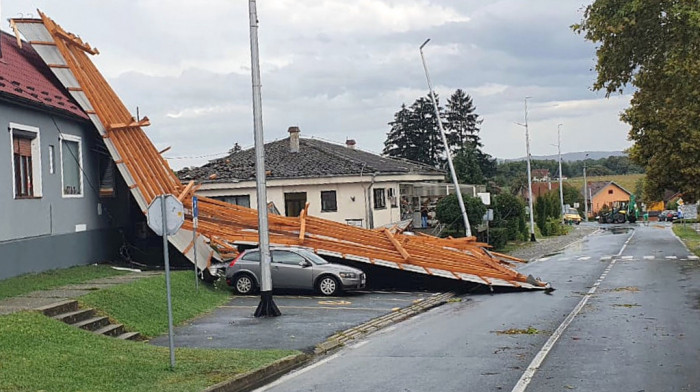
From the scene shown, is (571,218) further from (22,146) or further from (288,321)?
(288,321)

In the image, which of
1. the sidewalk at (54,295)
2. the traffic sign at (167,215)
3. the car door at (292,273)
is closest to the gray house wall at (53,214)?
the sidewalk at (54,295)

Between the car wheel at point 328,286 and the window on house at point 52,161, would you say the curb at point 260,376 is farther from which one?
the window on house at point 52,161

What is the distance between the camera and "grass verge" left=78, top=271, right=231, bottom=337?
55.2ft

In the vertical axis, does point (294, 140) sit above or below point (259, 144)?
above

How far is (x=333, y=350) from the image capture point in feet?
49.5

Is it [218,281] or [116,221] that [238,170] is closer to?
[116,221]

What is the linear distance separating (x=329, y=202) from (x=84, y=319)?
90.7 feet

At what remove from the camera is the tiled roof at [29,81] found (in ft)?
70.5

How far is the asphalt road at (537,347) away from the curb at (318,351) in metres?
0.33

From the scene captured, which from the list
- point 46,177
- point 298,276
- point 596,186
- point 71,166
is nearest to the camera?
point 46,177

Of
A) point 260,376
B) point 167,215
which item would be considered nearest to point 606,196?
point 260,376

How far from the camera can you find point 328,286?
24.6 m

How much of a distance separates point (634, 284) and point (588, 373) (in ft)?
55.2

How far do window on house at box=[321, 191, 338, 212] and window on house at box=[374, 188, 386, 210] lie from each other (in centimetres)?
223
